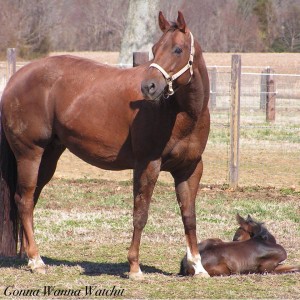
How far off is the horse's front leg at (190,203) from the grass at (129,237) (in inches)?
7.8

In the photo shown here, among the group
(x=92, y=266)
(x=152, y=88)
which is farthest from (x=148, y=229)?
(x=152, y=88)

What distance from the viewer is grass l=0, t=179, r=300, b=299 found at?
645 centimetres

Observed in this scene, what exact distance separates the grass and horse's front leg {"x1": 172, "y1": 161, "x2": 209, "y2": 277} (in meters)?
0.20

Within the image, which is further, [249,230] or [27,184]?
[249,230]

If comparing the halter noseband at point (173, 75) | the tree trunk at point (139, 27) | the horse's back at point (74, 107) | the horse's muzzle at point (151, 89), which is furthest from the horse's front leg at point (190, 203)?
the tree trunk at point (139, 27)

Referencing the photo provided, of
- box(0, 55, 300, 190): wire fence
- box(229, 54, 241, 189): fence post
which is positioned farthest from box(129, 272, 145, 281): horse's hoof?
box(0, 55, 300, 190): wire fence

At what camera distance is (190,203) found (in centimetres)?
701

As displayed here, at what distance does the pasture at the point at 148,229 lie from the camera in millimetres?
6469

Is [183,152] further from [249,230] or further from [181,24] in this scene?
[249,230]

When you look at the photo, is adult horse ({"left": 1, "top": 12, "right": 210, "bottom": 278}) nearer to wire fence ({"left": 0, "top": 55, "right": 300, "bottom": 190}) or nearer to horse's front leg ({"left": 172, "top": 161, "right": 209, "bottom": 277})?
horse's front leg ({"left": 172, "top": 161, "right": 209, "bottom": 277})

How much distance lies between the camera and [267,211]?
10.2 metres

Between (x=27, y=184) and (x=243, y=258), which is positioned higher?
(x=27, y=184)

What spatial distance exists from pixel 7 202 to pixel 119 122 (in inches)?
60.0

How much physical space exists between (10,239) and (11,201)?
0.38 metres
